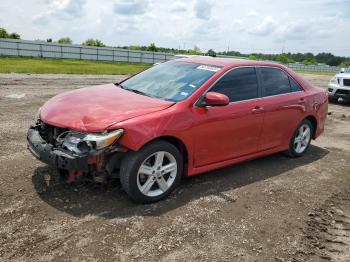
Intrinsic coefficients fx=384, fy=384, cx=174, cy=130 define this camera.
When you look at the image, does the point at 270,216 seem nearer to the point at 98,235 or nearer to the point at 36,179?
the point at 98,235

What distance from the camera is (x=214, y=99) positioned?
4.74 metres

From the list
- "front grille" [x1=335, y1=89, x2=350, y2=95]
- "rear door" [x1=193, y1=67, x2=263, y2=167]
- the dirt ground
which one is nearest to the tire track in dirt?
the dirt ground

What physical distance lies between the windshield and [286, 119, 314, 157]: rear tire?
2253 mm

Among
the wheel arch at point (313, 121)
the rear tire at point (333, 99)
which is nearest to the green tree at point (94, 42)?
the rear tire at point (333, 99)

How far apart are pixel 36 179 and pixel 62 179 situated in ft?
1.31

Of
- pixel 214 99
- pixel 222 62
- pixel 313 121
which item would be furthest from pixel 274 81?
pixel 214 99

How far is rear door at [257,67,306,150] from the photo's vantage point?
5.82m

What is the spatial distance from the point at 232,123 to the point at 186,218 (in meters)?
1.56

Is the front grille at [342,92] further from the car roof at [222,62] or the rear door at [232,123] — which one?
the rear door at [232,123]

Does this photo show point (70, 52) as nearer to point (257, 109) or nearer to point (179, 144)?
point (257, 109)

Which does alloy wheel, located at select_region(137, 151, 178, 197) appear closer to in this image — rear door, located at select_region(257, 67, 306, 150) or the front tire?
the front tire

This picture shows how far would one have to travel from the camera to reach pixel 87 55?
120 ft

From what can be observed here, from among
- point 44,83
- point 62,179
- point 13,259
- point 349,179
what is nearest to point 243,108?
point 349,179

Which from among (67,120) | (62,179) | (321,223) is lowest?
(321,223)
